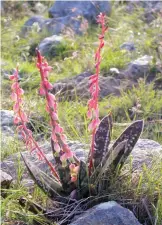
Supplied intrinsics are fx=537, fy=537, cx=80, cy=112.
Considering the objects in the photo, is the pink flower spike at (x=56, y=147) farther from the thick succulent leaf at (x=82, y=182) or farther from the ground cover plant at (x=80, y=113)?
the ground cover plant at (x=80, y=113)

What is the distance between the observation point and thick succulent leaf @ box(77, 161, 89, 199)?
224 centimetres

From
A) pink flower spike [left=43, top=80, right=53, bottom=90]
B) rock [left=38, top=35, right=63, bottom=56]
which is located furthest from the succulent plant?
rock [left=38, top=35, right=63, bottom=56]

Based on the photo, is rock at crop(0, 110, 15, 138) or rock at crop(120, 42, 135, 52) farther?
rock at crop(120, 42, 135, 52)

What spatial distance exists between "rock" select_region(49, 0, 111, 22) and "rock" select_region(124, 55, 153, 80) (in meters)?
2.22

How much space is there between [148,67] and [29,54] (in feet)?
6.24

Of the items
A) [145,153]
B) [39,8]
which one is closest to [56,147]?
[145,153]

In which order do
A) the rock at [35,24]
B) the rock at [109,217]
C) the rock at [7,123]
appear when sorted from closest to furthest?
the rock at [109,217], the rock at [7,123], the rock at [35,24]

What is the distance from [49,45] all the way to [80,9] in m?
1.29

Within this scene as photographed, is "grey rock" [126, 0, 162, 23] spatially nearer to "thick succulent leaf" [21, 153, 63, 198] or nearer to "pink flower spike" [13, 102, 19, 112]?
"thick succulent leaf" [21, 153, 63, 198]

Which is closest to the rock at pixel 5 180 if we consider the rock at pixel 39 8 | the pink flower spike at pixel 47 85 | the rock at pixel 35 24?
the pink flower spike at pixel 47 85

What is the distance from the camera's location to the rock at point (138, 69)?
4.84 metres

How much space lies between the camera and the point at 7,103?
4.40 m

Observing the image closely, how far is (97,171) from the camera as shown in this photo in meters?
2.30

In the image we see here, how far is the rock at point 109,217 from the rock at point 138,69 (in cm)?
277
